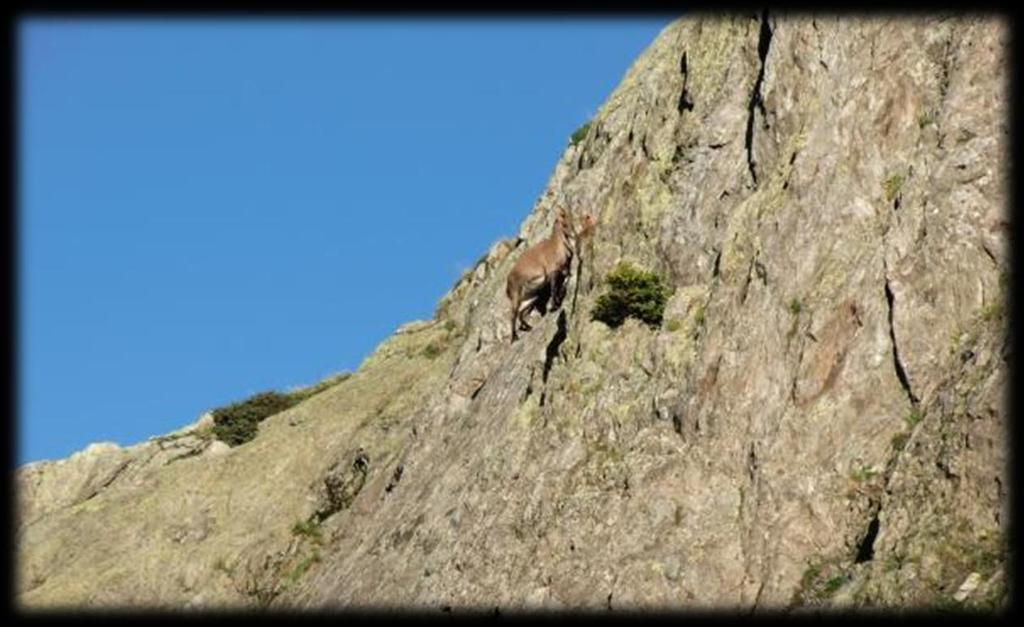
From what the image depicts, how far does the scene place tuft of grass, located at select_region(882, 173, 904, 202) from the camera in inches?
1030

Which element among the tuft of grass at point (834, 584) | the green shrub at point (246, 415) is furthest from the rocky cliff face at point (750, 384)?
the green shrub at point (246, 415)

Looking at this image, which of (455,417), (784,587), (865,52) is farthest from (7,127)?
(455,417)

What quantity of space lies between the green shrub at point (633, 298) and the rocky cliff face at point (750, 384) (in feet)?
1.11

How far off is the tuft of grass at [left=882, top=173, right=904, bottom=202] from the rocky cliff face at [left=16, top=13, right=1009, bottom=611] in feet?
0.26

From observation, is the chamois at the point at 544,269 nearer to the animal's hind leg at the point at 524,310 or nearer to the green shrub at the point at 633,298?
the animal's hind leg at the point at 524,310

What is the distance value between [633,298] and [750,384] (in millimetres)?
5048

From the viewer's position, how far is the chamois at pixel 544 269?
122 ft

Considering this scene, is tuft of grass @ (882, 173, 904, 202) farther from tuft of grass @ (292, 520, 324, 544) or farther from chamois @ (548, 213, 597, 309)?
tuft of grass @ (292, 520, 324, 544)

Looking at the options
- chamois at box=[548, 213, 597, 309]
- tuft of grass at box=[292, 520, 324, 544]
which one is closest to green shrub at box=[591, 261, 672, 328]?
chamois at box=[548, 213, 597, 309]

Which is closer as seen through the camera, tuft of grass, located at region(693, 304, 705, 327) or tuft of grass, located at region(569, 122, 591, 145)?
tuft of grass, located at region(693, 304, 705, 327)

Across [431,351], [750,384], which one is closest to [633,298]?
[750,384]

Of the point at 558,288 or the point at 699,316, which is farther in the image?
the point at 558,288

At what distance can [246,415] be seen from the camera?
51.9 meters

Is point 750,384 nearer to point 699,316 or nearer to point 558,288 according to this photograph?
point 699,316
